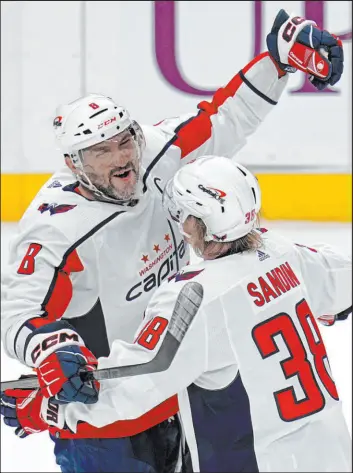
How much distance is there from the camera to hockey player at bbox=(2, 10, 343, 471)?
2270 millimetres

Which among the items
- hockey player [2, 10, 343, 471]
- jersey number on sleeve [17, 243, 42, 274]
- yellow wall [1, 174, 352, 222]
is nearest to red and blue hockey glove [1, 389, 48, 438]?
hockey player [2, 10, 343, 471]

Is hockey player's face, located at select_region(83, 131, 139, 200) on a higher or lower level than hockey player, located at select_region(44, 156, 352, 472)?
higher

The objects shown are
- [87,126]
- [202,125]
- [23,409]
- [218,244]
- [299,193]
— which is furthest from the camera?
[299,193]

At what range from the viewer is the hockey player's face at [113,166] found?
7.71 ft

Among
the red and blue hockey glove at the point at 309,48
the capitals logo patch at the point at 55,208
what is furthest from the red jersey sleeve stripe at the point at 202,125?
the capitals logo patch at the point at 55,208

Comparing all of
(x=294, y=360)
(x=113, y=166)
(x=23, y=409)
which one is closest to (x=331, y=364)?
(x=113, y=166)

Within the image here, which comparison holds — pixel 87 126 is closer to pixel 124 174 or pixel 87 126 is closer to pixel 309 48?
pixel 124 174

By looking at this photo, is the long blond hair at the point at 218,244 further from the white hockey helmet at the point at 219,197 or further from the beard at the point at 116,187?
the beard at the point at 116,187

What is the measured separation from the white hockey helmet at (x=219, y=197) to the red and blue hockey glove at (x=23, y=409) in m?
0.51

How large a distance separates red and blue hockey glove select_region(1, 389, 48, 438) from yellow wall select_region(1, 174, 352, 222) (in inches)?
149

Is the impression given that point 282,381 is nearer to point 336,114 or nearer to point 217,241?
point 217,241

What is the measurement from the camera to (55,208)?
2367mm

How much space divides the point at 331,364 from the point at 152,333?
2.14 meters

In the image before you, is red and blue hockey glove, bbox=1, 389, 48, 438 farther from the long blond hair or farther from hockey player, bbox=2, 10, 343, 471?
the long blond hair
